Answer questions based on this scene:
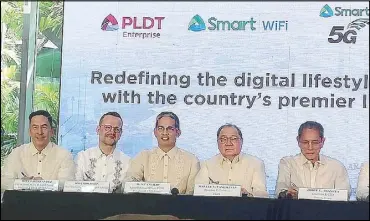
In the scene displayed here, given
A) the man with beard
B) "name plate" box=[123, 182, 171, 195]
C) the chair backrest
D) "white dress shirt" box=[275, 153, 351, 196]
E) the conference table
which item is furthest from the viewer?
the man with beard

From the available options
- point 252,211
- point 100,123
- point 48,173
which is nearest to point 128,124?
point 100,123

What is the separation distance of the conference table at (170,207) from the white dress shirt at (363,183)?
59 centimetres

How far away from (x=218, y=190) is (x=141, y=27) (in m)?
1.49

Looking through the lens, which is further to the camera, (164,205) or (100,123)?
(100,123)

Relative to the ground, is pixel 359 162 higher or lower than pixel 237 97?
lower

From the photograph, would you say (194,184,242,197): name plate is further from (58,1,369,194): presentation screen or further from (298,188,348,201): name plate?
(298,188,348,201): name plate

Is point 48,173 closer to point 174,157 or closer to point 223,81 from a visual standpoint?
point 174,157

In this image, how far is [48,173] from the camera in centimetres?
521

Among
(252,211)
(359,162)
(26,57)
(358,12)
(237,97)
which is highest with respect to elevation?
(358,12)

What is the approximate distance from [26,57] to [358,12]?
2689mm

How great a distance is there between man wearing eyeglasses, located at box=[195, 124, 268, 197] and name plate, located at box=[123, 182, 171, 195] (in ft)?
0.96

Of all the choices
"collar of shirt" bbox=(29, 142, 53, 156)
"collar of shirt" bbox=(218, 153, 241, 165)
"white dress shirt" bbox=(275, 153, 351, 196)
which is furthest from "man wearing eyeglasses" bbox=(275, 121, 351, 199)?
"collar of shirt" bbox=(29, 142, 53, 156)

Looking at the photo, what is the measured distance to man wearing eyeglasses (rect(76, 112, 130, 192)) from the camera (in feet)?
17.0

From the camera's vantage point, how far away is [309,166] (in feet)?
16.5
